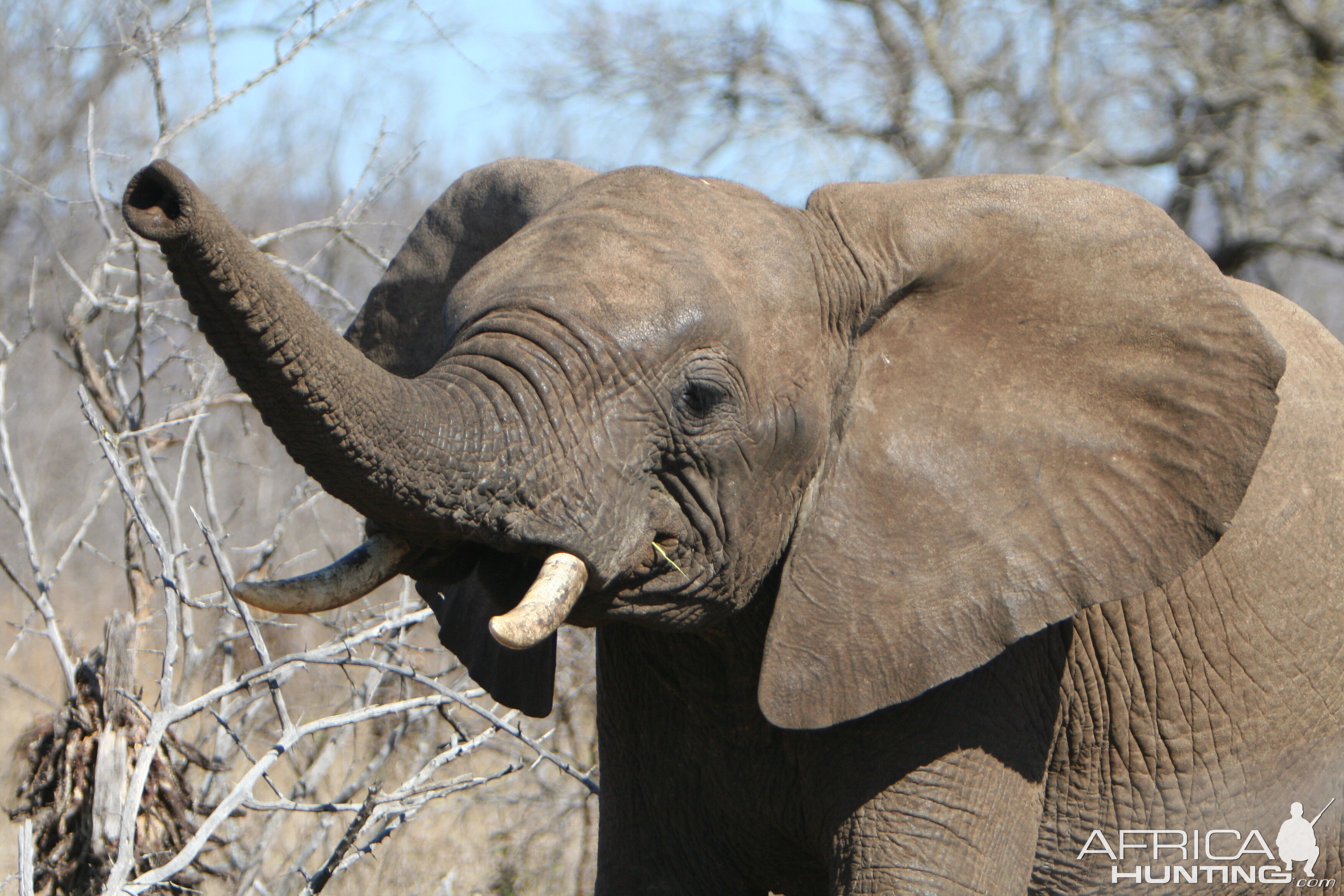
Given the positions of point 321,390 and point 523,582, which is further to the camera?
point 523,582

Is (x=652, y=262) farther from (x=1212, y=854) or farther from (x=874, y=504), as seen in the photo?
(x=1212, y=854)

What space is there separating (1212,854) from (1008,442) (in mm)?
1088

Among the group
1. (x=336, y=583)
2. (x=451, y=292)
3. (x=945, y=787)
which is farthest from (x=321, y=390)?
(x=945, y=787)

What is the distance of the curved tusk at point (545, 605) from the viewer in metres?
1.99

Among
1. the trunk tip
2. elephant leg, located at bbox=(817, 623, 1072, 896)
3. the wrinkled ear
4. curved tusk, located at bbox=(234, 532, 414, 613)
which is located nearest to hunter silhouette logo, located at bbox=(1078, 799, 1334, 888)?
elephant leg, located at bbox=(817, 623, 1072, 896)

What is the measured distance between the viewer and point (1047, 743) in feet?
8.91

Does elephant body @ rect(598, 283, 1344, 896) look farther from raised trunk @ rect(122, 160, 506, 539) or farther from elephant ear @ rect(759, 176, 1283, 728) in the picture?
raised trunk @ rect(122, 160, 506, 539)

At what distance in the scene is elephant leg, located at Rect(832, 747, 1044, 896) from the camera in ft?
8.31

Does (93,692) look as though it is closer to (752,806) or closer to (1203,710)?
(752,806)

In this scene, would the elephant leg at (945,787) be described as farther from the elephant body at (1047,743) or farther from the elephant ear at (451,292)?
the elephant ear at (451,292)

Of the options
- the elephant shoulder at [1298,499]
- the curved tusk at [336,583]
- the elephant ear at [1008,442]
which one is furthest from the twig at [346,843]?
the elephant shoulder at [1298,499]

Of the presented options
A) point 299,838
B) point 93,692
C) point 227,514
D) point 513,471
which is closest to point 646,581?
point 513,471

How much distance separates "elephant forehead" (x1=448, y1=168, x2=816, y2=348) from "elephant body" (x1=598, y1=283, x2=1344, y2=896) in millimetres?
568

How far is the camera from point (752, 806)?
2.84 meters
